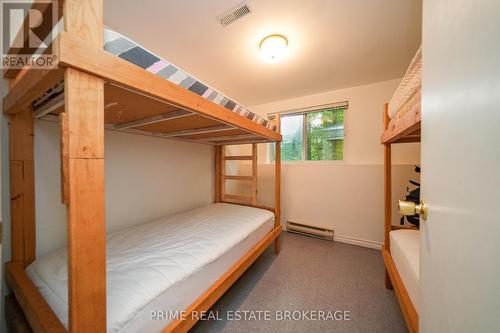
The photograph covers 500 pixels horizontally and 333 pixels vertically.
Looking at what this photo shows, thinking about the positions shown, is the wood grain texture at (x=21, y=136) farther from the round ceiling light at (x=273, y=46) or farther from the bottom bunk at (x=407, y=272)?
the bottom bunk at (x=407, y=272)

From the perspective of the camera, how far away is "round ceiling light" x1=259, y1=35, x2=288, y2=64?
1442 mm

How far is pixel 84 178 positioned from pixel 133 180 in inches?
50.1

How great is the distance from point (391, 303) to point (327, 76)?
2.25 metres

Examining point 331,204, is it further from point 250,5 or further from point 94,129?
point 94,129

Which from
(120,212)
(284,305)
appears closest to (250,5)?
(120,212)

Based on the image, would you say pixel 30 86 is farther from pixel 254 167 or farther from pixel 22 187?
pixel 254 167

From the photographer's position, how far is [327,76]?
2.06m

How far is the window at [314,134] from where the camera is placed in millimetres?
2533

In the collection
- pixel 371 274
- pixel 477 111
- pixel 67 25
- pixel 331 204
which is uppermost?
pixel 67 25

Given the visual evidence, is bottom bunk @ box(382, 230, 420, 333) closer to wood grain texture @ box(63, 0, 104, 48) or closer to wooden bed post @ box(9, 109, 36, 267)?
wood grain texture @ box(63, 0, 104, 48)

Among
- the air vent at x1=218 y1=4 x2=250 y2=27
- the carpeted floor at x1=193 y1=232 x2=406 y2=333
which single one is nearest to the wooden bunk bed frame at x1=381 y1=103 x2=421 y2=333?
the carpeted floor at x1=193 y1=232 x2=406 y2=333

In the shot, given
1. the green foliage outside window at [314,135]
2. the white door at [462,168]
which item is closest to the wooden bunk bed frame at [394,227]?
the white door at [462,168]

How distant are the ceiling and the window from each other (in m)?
0.56

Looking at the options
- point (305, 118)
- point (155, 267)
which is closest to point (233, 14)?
point (155, 267)
